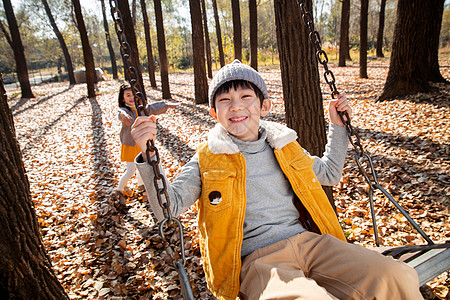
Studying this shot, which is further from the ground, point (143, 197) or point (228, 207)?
point (228, 207)

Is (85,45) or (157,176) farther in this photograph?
(85,45)

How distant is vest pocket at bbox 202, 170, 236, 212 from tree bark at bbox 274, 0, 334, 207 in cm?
142

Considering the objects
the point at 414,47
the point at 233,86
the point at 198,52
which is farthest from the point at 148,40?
the point at 233,86

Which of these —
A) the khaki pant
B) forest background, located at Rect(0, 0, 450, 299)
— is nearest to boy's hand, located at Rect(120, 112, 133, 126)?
forest background, located at Rect(0, 0, 450, 299)

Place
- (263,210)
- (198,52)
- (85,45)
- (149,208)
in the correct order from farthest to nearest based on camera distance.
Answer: (85,45) < (198,52) < (149,208) < (263,210)

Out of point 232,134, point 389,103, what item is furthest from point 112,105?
point 232,134

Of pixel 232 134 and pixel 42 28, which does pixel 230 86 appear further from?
pixel 42 28

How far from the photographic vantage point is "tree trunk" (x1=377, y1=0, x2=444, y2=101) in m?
6.11

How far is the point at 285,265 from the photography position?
1586 mm

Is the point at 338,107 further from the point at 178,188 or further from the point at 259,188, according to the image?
the point at 178,188

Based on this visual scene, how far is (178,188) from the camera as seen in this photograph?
1.73 metres

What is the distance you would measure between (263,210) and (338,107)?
0.97 m

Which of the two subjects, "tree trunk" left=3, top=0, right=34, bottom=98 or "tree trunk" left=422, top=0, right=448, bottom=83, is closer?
"tree trunk" left=422, top=0, right=448, bottom=83

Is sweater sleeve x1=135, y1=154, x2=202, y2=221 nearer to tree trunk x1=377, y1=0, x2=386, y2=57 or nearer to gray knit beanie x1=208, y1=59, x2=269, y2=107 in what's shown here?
gray knit beanie x1=208, y1=59, x2=269, y2=107
